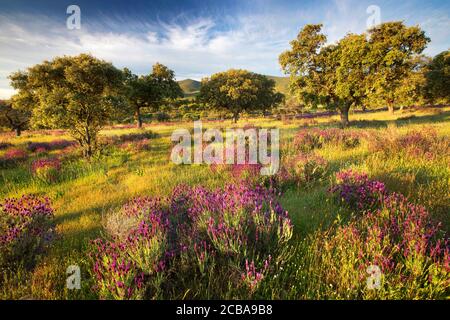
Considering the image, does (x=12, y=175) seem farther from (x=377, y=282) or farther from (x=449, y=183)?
(x=449, y=183)

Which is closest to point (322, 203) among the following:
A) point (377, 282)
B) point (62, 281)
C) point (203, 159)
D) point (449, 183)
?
point (377, 282)

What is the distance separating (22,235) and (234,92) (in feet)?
122

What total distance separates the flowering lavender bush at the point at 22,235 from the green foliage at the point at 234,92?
34783 millimetres

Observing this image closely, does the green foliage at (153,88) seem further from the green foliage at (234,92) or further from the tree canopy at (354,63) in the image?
the tree canopy at (354,63)

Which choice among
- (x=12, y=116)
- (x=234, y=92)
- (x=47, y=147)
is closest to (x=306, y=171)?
(x=47, y=147)

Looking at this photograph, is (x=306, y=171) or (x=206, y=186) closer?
(x=206, y=186)

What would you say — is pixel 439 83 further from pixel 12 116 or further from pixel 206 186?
pixel 12 116

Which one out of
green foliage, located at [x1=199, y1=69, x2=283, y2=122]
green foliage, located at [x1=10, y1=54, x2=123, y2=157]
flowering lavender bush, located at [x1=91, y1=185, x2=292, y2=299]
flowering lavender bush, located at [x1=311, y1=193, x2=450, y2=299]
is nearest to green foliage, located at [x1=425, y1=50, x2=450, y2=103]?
green foliage, located at [x1=199, y1=69, x2=283, y2=122]

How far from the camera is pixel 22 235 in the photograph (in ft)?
8.07

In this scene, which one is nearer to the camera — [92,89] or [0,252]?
[0,252]

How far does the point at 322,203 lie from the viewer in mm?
3451

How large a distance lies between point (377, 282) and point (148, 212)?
2766 mm
